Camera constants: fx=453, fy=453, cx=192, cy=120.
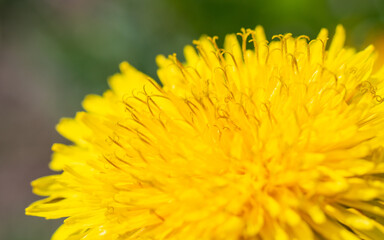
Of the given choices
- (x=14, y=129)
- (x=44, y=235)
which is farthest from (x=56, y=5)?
(x=44, y=235)

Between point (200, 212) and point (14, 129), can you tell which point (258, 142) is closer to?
point (200, 212)

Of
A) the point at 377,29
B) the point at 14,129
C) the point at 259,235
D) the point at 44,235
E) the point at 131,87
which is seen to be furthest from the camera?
the point at 14,129

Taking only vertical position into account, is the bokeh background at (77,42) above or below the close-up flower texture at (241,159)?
above

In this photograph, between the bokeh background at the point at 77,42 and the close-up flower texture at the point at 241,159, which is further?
the bokeh background at the point at 77,42

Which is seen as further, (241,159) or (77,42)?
(77,42)
